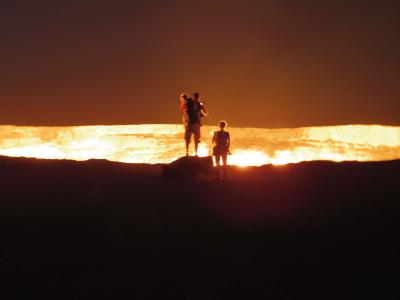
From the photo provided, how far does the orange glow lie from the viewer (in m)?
13.4

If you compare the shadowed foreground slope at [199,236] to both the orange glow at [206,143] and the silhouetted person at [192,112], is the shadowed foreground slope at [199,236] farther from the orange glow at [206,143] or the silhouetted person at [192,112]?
the orange glow at [206,143]

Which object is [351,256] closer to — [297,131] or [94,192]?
[94,192]

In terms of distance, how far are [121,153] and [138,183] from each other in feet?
21.7

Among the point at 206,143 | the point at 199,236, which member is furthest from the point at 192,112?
the point at 206,143

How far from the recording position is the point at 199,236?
4707mm

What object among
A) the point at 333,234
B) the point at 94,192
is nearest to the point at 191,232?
the point at 333,234

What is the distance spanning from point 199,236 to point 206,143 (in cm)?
944

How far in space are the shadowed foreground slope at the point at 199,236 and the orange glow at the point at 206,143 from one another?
5779 mm

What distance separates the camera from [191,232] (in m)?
4.83

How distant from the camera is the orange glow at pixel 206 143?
44.0 ft

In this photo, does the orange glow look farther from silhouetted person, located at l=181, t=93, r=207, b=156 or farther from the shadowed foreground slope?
the shadowed foreground slope

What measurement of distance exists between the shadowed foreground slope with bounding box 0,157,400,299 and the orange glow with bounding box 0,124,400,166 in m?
5.78

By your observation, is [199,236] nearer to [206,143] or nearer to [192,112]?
[192,112]

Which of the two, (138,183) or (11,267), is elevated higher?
(138,183)
